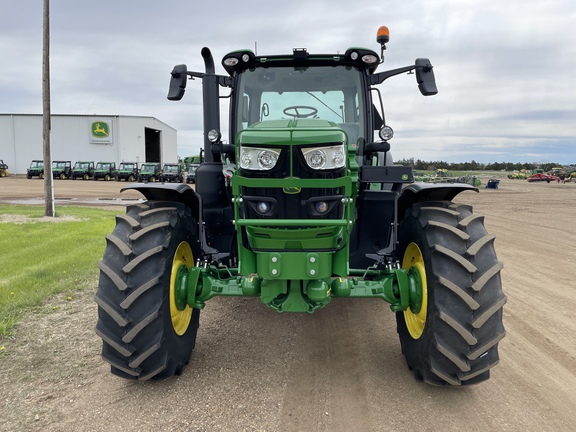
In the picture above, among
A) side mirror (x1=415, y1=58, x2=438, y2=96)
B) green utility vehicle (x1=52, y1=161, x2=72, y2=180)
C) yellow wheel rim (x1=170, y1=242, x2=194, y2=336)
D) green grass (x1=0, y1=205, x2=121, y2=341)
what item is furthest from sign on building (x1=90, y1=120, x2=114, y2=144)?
side mirror (x1=415, y1=58, x2=438, y2=96)

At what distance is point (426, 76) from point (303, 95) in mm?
1209

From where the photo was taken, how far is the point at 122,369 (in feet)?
9.71

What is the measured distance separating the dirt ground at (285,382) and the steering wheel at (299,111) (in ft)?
7.21

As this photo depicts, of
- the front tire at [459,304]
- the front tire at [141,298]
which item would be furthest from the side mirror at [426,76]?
the front tire at [141,298]

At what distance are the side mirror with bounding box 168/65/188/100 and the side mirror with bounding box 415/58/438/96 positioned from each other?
2234 mm

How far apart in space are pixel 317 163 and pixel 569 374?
2.73m

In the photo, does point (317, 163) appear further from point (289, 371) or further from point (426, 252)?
point (289, 371)

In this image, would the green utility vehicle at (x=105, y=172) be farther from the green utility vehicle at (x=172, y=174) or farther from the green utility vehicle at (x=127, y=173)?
the green utility vehicle at (x=172, y=174)

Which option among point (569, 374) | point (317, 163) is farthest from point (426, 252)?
point (569, 374)

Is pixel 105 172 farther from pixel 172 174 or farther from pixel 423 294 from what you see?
pixel 423 294

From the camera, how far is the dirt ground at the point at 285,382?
278 cm

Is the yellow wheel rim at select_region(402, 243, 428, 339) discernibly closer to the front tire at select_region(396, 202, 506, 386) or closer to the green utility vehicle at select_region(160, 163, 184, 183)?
the front tire at select_region(396, 202, 506, 386)

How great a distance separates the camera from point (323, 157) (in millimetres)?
2896

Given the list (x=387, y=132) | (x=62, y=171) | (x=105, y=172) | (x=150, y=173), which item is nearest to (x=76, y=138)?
(x=62, y=171)
